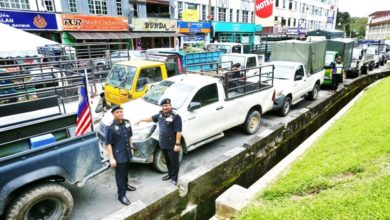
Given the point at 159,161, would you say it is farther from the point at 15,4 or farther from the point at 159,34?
the point at 159,34

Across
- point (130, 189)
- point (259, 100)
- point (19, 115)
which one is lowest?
point (130, 189)

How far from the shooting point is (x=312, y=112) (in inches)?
362

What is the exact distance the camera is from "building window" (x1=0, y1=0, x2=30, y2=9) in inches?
706

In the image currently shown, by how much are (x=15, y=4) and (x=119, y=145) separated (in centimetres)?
2001

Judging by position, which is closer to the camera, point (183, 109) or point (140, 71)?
point (183, 109)

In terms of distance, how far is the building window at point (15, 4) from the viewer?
17938 mm

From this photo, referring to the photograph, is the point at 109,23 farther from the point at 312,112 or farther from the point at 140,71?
the point at 312,112

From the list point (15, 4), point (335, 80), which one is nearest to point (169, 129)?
point (335, 80)

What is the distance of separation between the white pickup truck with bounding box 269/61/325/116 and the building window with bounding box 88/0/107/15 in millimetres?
18115

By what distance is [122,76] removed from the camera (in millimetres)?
8492

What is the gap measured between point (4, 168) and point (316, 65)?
1290 cm

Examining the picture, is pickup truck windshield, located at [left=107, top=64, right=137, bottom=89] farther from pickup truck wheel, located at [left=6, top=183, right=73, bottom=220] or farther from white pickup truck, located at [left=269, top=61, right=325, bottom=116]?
white pickup truck, located at [left=269, top=61, right=325, bottom=116]

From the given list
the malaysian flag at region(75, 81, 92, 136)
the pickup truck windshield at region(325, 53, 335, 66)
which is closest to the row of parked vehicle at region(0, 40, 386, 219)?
the malaysian flag at region(75, 81, 92, 136)

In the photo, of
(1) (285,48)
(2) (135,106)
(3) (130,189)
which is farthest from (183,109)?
(1) (285,48)
